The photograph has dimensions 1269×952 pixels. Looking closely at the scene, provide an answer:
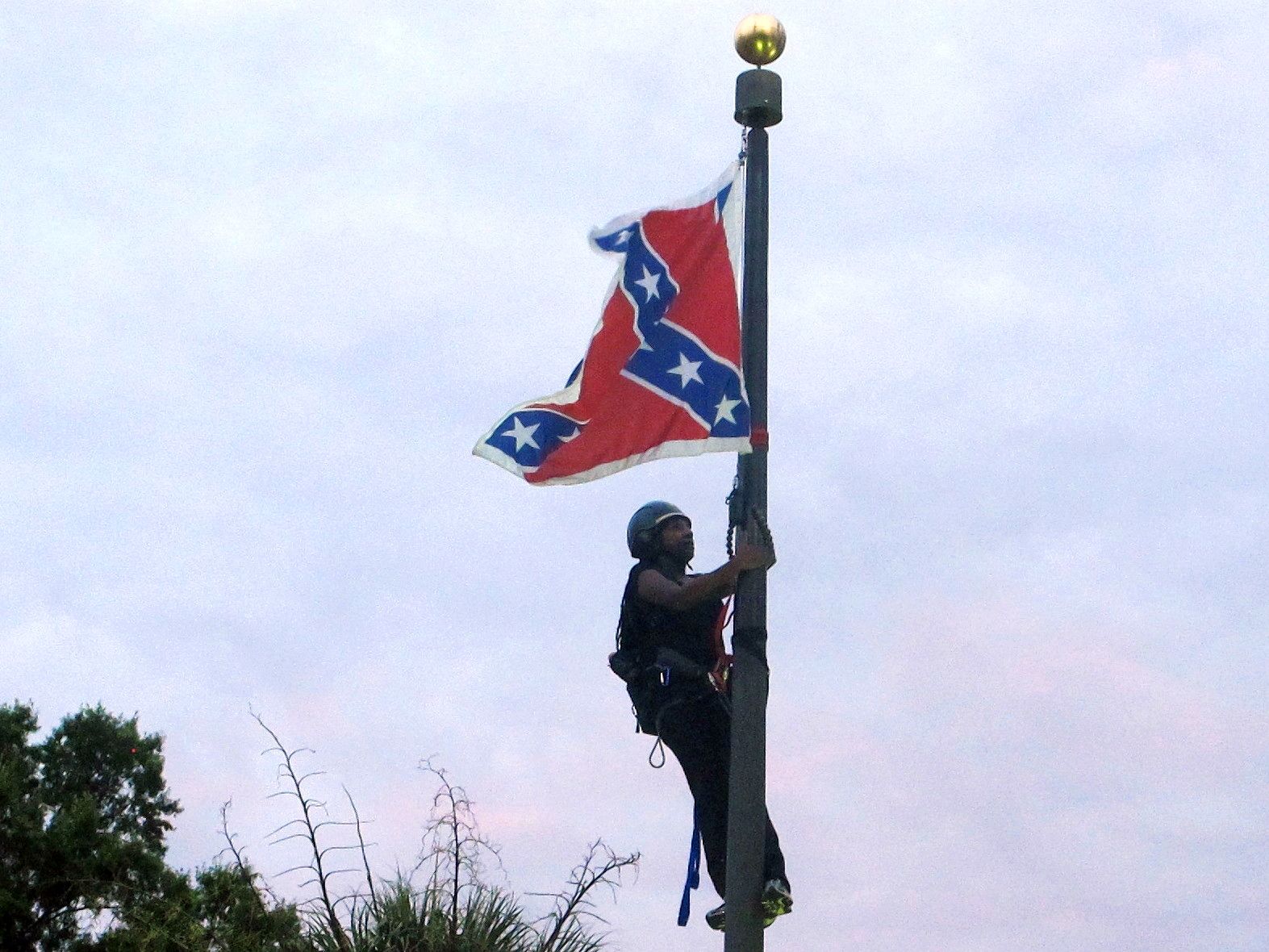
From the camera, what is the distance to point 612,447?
25.9 ft

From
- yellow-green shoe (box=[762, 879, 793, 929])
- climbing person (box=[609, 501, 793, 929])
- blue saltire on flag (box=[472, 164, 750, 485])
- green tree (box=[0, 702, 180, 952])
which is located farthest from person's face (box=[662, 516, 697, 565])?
green tree (box=[0, 702, 180, 952])

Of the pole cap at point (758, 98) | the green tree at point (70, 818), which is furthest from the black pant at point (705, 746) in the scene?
the green tree at point (70, 818)

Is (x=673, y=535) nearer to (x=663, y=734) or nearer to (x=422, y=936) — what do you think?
(x=663, y=734)

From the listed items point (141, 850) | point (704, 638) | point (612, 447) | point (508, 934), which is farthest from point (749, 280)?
point (141, 850)

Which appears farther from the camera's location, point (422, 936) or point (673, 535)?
point (673, 535)

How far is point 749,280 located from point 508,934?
313 centimetres

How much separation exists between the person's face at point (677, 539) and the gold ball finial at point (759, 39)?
7.14ft

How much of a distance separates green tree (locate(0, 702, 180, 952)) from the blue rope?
601 inches

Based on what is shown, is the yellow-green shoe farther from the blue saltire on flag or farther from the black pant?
the blue saltire on flag

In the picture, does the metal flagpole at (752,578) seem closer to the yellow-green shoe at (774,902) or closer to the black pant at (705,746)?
the yellow-green shoe at (774,902)

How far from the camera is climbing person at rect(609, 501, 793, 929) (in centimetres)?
813

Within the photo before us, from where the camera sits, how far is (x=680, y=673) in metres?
8.20

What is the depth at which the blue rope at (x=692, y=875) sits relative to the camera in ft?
26.1

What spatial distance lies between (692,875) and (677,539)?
5.14 ft
